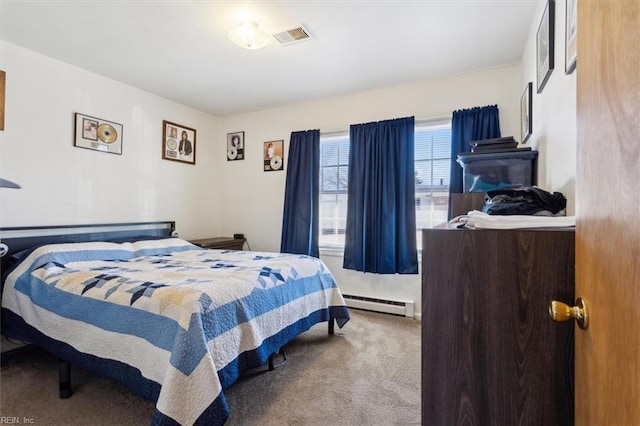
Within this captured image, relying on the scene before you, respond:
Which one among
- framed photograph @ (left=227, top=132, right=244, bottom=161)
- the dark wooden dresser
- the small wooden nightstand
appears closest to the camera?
the dark wooden dresser

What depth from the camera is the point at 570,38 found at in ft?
4.17

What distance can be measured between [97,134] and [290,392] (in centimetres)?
290

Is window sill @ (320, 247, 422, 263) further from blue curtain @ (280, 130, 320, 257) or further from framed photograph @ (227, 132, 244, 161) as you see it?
framed photograph @ (227, 132, 244, 161)

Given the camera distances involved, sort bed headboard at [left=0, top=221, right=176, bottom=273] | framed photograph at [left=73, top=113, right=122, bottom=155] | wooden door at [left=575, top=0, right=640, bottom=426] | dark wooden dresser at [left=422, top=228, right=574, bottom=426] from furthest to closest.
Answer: framed photograph at [left=73, top=113, right=122, bottom=155] < bed headboard at [left=0, top=221, right=176, bottom=273] < dark wooden dresser at [left=422, top=228, right=574, bottom=426] < wooden door at [left=575, top=0, right=640, bottom=426]

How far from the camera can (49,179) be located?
2633mm

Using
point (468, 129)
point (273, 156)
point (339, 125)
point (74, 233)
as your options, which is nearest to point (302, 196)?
point (273, 156)

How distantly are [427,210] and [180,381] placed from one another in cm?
272

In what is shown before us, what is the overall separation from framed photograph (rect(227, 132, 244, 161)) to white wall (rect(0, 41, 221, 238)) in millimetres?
474

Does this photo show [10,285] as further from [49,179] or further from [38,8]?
[38,8]

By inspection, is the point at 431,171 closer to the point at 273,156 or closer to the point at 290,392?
the point at 273,156

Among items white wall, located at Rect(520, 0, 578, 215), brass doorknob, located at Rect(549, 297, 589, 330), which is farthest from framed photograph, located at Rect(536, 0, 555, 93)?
brass doorknob, located at Rect(549, 297, 589, 330)

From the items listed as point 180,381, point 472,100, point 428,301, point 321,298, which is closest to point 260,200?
point 321,298

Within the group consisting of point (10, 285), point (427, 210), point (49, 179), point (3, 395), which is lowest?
point (3, 395)

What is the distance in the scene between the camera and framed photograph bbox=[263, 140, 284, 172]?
3975 mm
